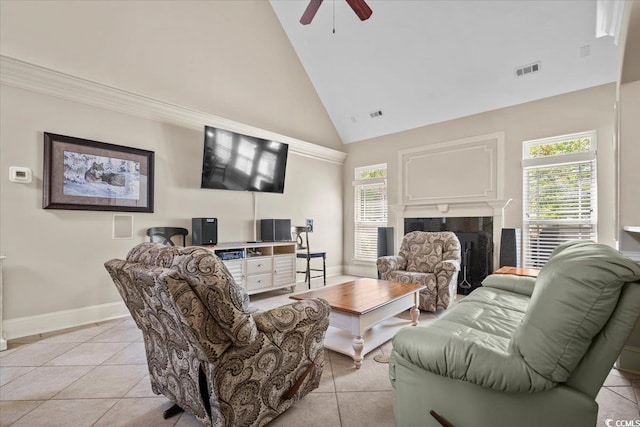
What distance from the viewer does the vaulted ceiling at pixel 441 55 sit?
3494 mm

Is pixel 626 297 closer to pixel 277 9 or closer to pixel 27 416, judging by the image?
pixel 27 416

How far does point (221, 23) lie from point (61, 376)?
14.8 ft

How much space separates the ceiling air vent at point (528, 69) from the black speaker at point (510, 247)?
208 centimetres

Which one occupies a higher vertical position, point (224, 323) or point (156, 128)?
point (156, 128)

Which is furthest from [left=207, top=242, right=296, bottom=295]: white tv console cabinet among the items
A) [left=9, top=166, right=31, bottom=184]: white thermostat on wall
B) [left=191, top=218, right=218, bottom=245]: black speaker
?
[left=9, top=166, right=31, bottom=184]: white thermostat on wall

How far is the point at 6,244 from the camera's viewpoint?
280 cm

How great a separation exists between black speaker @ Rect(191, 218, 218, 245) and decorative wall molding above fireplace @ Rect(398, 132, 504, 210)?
3.29m

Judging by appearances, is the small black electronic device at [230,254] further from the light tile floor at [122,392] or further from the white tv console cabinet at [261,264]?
the light tile floor at [122,392]

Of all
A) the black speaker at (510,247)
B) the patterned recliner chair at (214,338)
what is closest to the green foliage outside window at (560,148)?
the black speaker at (510,247)

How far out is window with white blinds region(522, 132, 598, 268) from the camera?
12.6 ft

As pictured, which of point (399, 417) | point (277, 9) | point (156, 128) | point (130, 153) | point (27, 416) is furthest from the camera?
point (277, 9)

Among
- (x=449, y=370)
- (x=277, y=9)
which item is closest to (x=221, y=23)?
(x=277, y=9)

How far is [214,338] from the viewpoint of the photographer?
4.01 ft

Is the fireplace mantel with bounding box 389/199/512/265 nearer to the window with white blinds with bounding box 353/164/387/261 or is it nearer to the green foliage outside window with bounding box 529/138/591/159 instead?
the window with white blinds with bounding box 353/164/387/261
